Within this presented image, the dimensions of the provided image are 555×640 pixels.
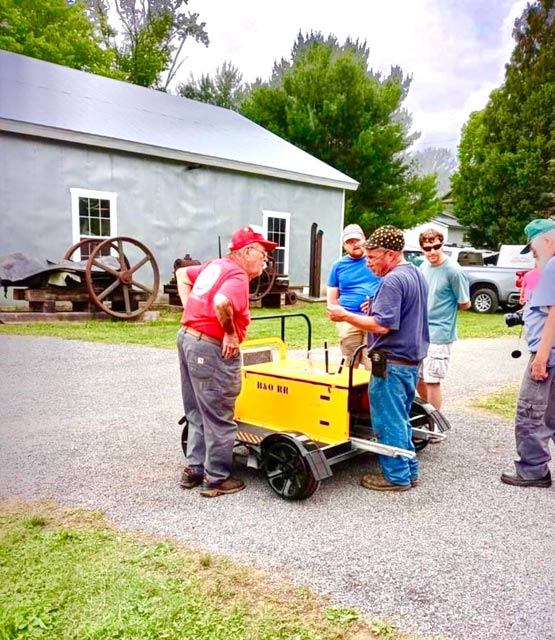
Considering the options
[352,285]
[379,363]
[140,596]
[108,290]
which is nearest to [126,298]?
[108,290]

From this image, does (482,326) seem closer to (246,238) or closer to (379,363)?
(379,363)

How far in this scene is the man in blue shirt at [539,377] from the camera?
3123 millimetres

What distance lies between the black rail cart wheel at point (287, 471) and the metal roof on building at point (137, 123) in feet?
26.8

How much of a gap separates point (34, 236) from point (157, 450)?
7.71 meters

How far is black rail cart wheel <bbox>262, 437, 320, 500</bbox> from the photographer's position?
307 centimetres

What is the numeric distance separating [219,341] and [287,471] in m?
0.81

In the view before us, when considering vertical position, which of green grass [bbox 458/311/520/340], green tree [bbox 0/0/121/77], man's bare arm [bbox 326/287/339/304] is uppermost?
green tree [bbox 0/0/121/77]

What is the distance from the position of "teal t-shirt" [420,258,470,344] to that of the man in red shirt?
4.97 feet

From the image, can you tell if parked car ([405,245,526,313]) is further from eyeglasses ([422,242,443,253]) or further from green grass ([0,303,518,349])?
eyeglasses ([422,242,443,253])

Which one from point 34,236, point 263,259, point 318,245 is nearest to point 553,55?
point 263,259

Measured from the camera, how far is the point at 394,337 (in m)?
3.18

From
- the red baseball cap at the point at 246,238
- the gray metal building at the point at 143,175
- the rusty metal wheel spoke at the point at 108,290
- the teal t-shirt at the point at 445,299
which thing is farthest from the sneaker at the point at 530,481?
the gray metal building at the point at 143,175

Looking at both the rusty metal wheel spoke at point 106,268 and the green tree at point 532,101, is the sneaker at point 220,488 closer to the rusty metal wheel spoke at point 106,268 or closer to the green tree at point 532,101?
the green tree at point 532,101

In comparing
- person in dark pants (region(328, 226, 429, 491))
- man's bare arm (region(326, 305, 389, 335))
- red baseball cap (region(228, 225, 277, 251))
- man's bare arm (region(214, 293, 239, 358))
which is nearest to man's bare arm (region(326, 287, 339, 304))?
person in dark pants (region(328, 226, 429, 491))
